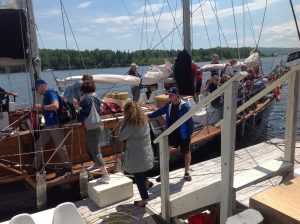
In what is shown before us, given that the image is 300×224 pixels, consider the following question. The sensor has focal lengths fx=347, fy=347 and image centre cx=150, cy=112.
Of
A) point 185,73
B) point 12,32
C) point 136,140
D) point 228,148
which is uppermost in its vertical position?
point 12,32

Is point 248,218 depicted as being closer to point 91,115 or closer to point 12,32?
point 91,115

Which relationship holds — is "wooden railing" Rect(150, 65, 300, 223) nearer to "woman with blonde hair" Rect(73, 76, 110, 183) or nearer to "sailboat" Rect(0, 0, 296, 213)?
"woman with blonde hair" Rect(73, 76, 110, 183)

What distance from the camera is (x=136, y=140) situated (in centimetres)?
467

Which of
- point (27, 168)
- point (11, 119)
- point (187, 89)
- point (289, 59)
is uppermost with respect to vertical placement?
point (289, 59)

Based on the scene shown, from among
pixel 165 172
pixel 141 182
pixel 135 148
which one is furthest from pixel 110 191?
pixel 165 172

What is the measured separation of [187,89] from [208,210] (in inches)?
184

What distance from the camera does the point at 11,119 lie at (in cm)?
875

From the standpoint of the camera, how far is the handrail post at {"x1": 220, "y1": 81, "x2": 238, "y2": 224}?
122 inches

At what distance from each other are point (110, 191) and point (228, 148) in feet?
8.42

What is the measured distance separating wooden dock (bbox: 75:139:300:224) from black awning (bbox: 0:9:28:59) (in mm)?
3604

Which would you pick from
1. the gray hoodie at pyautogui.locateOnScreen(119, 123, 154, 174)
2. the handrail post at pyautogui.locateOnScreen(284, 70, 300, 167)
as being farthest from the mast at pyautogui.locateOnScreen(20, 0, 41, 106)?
the handrail post at pyautogui.locateOnScreen(284, 70, 300, 167)

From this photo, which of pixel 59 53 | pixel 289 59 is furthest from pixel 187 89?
pixel 59 53

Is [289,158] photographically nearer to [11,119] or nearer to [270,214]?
[270,214]

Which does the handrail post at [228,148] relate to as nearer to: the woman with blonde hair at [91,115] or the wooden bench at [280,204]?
the wooden bench at [280,204]
